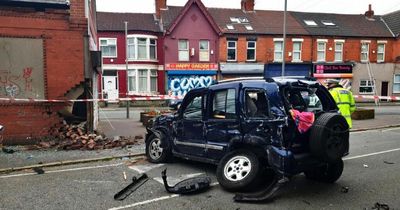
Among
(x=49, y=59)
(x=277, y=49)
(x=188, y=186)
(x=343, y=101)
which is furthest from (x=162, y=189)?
(x=277, y=49)

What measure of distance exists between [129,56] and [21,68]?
64.0ft

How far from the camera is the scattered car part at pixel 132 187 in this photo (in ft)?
16.8

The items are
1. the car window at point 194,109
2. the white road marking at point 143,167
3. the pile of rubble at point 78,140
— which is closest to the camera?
the car window at point 194,109

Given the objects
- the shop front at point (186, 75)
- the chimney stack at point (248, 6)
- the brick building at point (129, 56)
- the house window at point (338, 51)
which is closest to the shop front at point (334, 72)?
the house window at point (338, 51)

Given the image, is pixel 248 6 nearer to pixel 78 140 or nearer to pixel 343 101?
pixel 343 101

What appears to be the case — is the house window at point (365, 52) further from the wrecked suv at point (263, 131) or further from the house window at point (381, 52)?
the wrecked suv at point (263, 131)

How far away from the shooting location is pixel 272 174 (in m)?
5.64

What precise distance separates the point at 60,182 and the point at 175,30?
23.5m

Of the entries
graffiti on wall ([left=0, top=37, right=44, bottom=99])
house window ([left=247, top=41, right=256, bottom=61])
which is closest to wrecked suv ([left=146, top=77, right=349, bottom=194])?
graffiti on wall ([left=0, top=37, right=44, bottom=99])

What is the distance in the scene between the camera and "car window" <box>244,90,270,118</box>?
5.20 metres

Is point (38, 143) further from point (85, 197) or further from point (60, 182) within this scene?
point (85, 197)

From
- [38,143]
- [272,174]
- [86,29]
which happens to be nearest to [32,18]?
[86,29]

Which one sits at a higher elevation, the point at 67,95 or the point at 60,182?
the point at 67,95

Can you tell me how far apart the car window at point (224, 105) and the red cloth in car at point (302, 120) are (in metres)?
1.05
